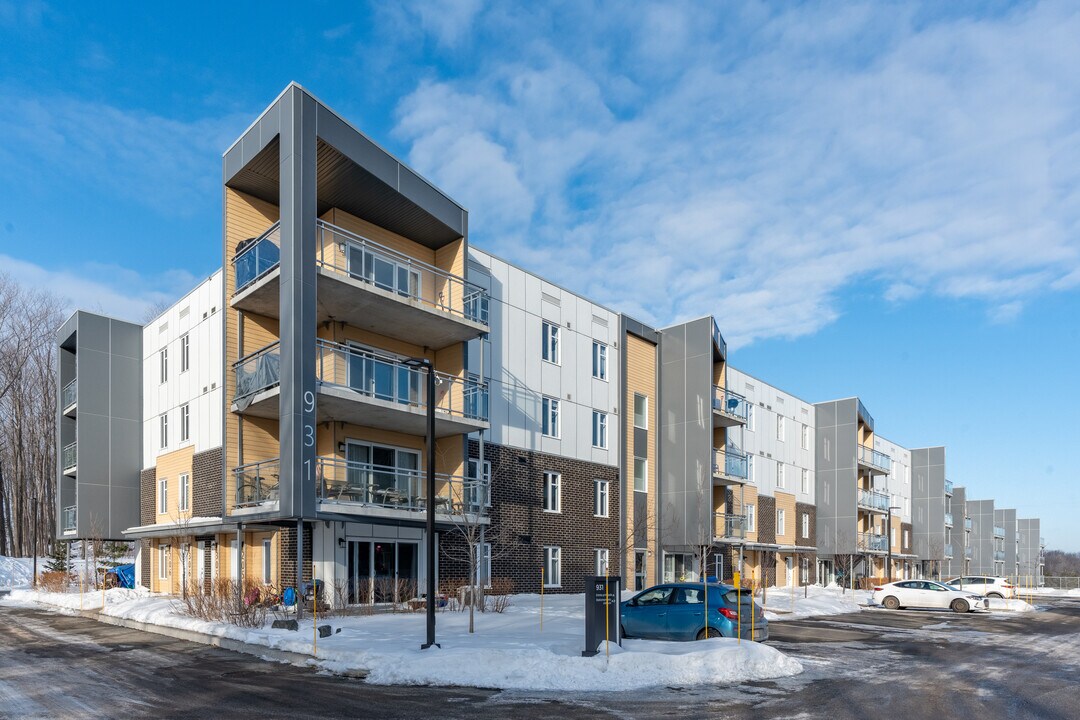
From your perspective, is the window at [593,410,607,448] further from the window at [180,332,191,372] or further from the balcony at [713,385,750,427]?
the window at [180,332,191,372]

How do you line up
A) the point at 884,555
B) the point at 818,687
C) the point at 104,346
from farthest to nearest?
→ the point at 884,555
the point at 104,346
the point at 818,687

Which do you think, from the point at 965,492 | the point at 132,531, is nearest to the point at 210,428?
the point at 132,531

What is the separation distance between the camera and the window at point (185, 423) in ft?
98.0

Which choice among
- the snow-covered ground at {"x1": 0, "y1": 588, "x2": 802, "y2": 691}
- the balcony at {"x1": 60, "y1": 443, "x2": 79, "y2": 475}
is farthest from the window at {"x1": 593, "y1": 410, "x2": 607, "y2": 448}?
the balcony at {"x1": 60, "y1": 443, "x2": 79, "y2": 475}

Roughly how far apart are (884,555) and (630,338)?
3387 cm

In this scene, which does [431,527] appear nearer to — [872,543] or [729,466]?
[729,466]

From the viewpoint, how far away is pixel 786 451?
51969mm

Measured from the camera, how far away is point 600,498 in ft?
115

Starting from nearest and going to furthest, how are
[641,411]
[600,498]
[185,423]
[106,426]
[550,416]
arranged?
[185,423], [550,416], [106,426], [600,498], [641,411]

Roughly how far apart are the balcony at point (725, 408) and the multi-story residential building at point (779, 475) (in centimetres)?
213

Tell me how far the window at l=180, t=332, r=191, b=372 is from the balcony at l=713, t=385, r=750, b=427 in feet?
74.5

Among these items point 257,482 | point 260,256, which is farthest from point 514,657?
point 260,256

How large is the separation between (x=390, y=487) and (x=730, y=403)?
22824 mm

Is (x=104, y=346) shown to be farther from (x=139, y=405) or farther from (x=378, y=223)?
(x=378, y=223)
